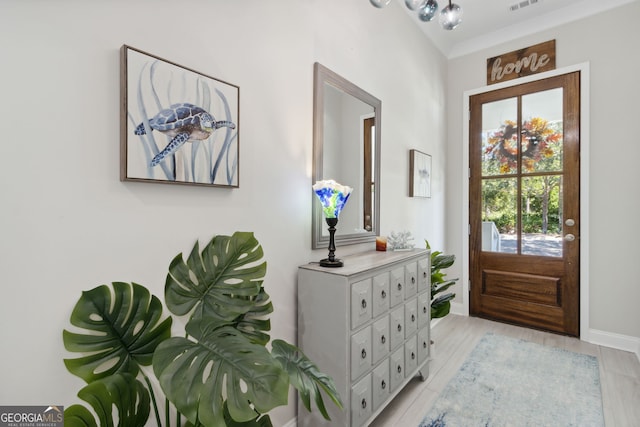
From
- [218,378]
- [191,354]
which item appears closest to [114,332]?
[191,354]

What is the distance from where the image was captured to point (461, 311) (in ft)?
11.4

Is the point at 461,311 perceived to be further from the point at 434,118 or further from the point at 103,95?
the point at 103,95

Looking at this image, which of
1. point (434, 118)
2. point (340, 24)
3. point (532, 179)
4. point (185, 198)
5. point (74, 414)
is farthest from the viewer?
point (434, 118)

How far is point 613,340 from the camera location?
8.80 ft

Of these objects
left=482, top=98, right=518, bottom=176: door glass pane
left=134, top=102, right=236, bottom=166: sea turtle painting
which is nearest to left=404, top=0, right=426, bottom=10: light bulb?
left=134, top=102, right=236, bottom=166: sea turtle painting

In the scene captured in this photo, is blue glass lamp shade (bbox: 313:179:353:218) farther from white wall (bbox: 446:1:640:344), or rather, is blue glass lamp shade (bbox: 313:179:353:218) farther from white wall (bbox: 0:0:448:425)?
white wall (bbox: 446:1:640:344)

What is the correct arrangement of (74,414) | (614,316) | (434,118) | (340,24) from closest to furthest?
(74,414)
(340,24)
(614,316)
(434,118)

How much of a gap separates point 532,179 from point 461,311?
5.39ft

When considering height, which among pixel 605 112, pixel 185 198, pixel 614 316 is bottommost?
pixel 614 316

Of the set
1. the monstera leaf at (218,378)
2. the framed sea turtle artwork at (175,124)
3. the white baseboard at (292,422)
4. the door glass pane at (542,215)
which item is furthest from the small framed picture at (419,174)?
the monstera leaf at (218,378)

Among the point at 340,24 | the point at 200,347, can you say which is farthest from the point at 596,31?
the point at 200,347

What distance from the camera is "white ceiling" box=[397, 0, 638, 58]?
2.78 m

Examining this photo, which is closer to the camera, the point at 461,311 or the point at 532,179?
the point at 532,179

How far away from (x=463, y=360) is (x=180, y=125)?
2664 mm
